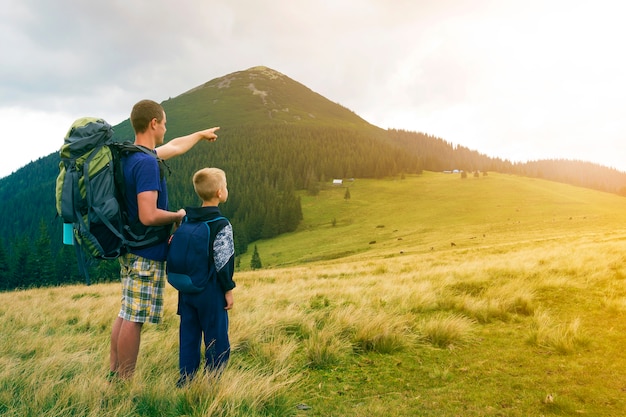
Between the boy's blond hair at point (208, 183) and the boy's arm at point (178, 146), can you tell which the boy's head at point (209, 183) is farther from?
the boy's arm at point (178, 146)

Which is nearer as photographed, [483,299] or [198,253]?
[198,253]

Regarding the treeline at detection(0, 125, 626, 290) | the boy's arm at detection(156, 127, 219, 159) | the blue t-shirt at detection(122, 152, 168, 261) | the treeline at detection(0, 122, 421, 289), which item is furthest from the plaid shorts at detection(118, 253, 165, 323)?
the treeline at detection(0, 122, 421, 289)

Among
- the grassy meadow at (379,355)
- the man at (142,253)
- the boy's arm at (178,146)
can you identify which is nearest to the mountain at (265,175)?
the grassy meadow at (379,355)

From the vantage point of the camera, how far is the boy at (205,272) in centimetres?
386

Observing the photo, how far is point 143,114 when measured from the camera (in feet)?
13.1

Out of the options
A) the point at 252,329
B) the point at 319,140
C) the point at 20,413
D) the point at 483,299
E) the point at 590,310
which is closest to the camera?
the point at 20,413

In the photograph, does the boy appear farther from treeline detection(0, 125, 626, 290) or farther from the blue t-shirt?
treeline detection(0, 125, 626, 290)

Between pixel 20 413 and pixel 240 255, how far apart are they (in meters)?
90.2

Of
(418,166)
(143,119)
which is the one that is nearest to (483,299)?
(143,119)

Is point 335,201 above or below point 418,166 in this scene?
below

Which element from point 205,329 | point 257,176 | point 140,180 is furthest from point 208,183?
point 257,176

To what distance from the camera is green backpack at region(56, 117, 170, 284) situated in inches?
143

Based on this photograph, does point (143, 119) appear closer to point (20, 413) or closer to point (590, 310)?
point (20, 413)

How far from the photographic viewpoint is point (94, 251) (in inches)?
149
